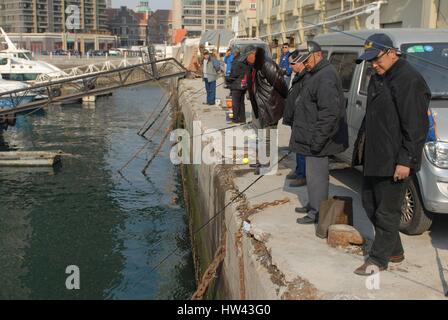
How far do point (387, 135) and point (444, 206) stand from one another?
4.44 ft

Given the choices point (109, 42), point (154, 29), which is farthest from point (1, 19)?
point (154, 29)

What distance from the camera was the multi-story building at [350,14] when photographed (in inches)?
591

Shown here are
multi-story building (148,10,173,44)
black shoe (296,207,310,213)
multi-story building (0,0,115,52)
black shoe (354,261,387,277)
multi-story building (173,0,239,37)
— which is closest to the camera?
black shoe (354,261,387,277)

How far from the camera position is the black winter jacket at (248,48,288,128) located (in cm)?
751

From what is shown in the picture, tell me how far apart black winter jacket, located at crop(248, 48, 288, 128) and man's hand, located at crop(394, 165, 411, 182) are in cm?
372

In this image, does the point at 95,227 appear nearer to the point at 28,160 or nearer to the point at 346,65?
the point at 28,160

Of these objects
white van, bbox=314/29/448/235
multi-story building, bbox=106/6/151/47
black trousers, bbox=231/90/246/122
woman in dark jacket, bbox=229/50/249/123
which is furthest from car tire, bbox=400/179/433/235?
multi-story building, bbox=106/6/151/47

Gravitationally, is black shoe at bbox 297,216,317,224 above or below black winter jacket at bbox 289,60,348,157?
below

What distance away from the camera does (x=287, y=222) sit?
221 inches

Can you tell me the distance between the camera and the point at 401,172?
3.97 meters

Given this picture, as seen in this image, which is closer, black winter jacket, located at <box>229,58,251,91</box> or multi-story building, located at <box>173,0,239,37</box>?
black winter jacket, located at <box>229,58,251,91</box>

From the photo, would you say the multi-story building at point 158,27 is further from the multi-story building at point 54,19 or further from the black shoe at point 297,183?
the black shoe at point 297,183

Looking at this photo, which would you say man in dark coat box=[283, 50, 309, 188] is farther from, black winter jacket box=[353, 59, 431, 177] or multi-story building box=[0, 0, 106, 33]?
multi-story building box=[0, 0, 106, 33]

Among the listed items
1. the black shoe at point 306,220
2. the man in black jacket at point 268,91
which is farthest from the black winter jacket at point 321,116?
the man in black jacket at point 268,91
